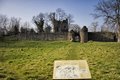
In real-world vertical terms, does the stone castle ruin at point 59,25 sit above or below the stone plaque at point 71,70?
above

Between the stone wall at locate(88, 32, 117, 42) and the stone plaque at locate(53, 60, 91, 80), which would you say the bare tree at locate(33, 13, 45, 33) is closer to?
the stone wall at locate(88, 32, 117, 42)

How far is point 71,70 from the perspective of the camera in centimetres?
832

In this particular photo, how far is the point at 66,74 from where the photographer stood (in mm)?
8062

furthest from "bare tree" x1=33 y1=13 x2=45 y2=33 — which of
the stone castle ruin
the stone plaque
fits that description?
the stone plaque

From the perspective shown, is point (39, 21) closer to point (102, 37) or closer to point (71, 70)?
point (102, 37)

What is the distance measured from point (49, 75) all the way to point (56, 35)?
4678 centimetres

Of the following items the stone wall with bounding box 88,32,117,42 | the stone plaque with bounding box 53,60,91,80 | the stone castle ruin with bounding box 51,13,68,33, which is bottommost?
the stone plaque with bounding box 53,60,91,80

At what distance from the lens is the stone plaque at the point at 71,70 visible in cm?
796

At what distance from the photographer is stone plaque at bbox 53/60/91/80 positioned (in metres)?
7.96

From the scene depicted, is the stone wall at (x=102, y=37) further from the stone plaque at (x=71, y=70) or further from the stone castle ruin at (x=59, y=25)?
the stone plaque at (x=71, y=70)

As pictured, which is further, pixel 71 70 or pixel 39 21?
pixel 39 21

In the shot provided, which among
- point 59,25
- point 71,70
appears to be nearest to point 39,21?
point 59,25

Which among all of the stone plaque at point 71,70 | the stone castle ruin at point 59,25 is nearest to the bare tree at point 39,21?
the stone castle ruin at point 59,25

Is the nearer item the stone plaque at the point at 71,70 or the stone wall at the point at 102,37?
the stone plaque at the point at 71,70
